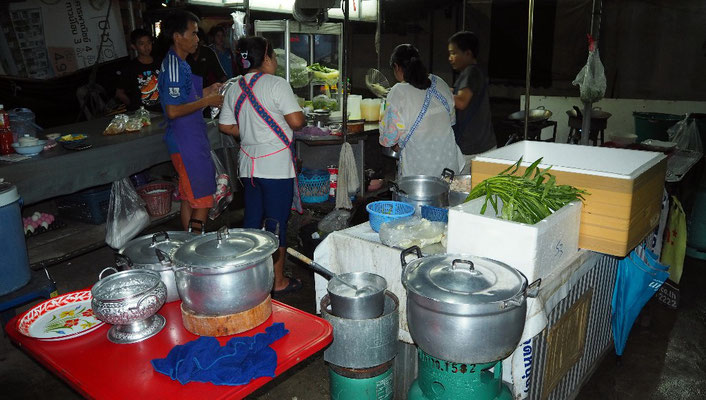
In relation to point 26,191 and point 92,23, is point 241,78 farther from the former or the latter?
point 92,23

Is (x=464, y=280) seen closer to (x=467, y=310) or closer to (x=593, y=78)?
(x=467, y=310)

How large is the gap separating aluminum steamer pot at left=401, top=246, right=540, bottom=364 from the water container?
2.29 meters

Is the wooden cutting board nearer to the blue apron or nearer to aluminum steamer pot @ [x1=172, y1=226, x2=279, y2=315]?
aluminum steamer pot @ [x1=172, y1=226, x2=279, y2=315]

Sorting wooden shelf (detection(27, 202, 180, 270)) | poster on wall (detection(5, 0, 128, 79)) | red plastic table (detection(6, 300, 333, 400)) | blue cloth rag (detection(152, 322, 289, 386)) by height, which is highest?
poster on wall (detection(5, 0, 128, 79))

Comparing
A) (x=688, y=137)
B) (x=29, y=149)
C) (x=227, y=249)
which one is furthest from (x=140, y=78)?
(x=688, y=137)

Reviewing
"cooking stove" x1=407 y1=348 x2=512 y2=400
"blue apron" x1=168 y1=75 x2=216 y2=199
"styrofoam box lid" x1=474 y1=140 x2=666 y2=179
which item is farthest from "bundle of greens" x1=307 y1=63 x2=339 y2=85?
"cooking stove" x1=407 y1=348 x2=512 y2=400

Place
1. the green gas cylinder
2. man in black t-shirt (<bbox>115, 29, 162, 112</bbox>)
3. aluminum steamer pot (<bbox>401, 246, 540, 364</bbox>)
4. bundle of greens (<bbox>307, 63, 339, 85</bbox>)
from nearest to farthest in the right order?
aluminum steamer pot (<bbox>401, 246, 540, 364</bbox>) → the green gas cylinder → man in black t-shirt (<bbox>115, 29, 162, 112</bbox>) → bundle of greens (<bbox>307, 63, 339, 85</bbox>)

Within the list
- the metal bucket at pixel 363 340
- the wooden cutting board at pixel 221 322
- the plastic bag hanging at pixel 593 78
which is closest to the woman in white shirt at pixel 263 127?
the metal bucket at pixel 363 340

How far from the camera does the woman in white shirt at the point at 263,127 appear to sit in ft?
11.4

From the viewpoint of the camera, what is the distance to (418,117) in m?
4.03

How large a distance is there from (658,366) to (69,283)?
180 inches

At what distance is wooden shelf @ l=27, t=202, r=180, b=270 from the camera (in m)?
3.95

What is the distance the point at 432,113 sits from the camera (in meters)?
4.05

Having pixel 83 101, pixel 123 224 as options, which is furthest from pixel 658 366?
pixel 83 101
